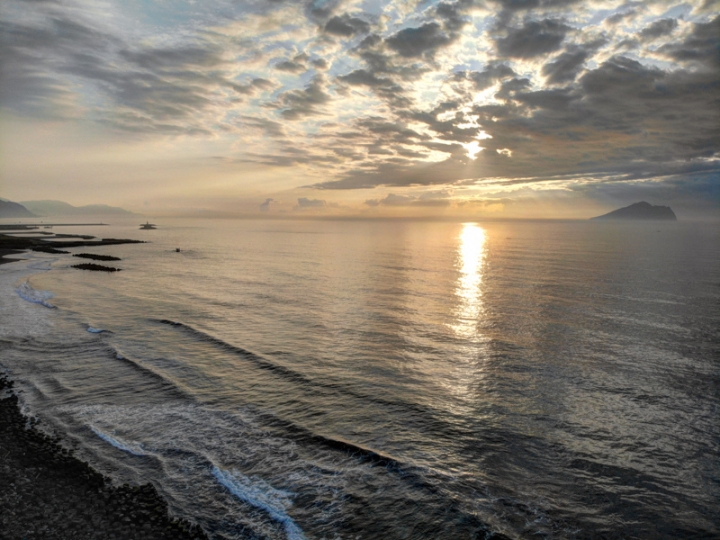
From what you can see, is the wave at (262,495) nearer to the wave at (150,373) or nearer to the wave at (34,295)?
the wave at (150,373)

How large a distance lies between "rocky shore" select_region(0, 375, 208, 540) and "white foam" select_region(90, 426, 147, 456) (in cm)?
135

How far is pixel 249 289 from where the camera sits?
171 ft

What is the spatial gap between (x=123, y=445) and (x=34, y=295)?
3930cm

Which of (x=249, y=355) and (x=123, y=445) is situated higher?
(x=249, y=355)

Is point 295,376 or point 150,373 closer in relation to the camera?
point 295,376

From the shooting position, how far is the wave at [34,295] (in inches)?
1622

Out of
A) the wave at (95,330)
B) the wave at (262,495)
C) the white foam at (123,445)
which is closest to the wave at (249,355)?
the wave at (95,330)

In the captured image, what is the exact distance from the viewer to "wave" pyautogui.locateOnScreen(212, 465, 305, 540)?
12.1 m

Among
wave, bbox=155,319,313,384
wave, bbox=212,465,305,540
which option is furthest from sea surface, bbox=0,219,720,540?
wave, bbox=155,319,313,384

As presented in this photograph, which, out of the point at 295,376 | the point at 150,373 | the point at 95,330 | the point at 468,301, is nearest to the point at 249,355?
the point at 295,376

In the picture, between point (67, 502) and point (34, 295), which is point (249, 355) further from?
point (34, 295)

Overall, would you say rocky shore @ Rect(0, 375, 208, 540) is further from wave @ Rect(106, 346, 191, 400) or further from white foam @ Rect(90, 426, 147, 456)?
wave @ Rect(106, 346, 191, 400)

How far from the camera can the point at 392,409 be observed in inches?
772

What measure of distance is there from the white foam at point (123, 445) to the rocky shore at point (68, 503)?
4.44ft
